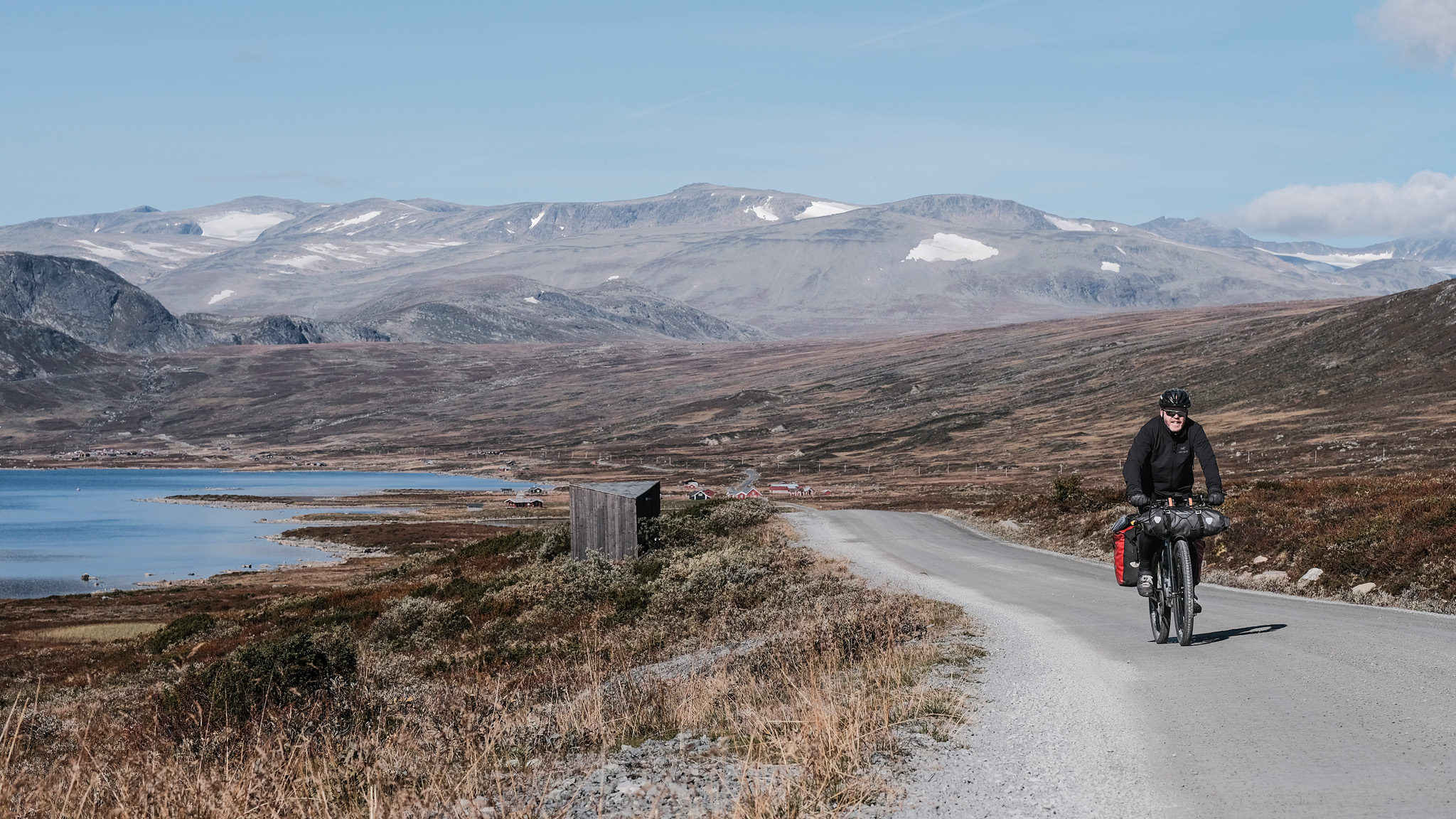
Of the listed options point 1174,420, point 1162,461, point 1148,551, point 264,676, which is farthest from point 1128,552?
point 264,676

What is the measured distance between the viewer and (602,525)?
38.9m

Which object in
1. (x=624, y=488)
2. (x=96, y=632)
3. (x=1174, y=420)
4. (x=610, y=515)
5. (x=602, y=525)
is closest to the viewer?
(x=1174, y=420)

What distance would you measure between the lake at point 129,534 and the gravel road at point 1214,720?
249 ft

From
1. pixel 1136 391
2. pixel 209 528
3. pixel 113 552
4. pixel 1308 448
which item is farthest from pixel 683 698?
pixel 1136 391

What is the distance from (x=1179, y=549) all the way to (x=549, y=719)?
7691mm

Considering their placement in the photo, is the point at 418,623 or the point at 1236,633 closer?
the point at 1236,633

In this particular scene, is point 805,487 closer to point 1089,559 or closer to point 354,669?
point 1089,559

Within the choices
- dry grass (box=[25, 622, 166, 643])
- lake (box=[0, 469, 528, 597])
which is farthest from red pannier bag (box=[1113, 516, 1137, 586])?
lake (box=[0, 469, 528, 597])

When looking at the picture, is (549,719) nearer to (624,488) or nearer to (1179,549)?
(1179,549)

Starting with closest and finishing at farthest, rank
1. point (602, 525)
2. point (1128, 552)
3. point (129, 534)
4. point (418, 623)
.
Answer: point (1128, 552)
point (418, 623)
point (602, 525)
point (129, 534)

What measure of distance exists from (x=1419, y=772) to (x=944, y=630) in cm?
927

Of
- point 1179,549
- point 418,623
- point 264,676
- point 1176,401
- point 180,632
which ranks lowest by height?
point 180,632

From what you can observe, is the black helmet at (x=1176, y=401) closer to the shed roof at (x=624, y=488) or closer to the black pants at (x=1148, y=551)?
the black pants at (x=1148, y=551)

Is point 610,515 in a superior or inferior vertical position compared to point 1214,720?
inferior
